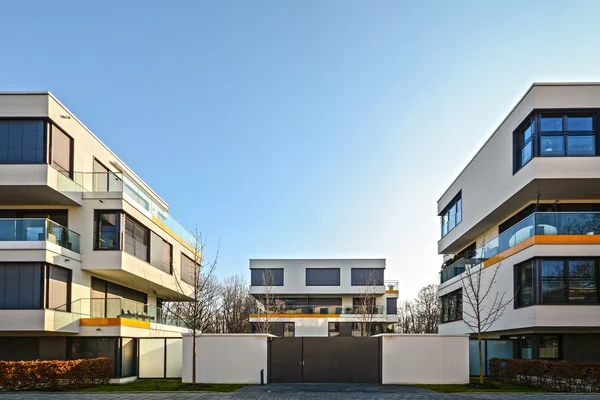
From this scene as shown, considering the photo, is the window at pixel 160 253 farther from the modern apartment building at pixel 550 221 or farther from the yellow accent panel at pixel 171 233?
the modern apartment building at pixel 550 221

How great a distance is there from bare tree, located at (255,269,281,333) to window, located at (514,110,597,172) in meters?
31.6

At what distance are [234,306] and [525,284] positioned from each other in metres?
49.3

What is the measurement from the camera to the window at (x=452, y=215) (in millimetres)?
33719

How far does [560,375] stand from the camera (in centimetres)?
2019

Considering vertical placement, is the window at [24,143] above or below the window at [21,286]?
above

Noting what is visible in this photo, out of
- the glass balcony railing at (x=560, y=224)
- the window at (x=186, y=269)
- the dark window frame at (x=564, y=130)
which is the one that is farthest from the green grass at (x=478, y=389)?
the window at (x=186, y=269)

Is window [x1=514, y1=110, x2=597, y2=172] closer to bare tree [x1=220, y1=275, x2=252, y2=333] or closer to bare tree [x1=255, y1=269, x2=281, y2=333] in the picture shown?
bare tree [x1=255, y1=269, x2=281, y2=333]

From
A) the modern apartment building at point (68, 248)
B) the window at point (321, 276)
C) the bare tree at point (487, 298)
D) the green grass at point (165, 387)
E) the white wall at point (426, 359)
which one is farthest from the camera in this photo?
the window at point (321, 276)

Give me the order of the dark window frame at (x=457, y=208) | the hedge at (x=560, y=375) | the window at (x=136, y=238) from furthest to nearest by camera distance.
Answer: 1. the dark window frame at (x=457, y=208)
2. the window at (x=136, y=238)
3. the hedge at (x=560, y=375)

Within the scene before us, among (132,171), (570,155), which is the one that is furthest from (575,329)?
(132,171)

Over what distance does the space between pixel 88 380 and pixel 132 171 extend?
14.3m

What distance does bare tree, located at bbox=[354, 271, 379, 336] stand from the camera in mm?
50891

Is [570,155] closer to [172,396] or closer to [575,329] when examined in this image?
[575,329]

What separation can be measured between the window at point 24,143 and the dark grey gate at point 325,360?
11.6 metres
